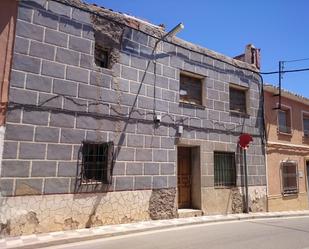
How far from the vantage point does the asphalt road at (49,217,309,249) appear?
6.72m

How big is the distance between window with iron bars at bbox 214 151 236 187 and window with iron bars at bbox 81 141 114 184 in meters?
4.33

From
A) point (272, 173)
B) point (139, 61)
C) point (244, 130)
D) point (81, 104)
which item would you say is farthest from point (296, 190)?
point (81, 104)

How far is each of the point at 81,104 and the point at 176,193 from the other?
4.06m

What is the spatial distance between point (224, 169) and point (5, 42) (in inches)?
320

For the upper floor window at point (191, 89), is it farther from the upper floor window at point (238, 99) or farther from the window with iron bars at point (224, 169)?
the window with iron bars at point (224, 169)

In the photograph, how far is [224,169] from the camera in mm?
11797

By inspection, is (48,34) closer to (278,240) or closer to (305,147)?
(278,240)

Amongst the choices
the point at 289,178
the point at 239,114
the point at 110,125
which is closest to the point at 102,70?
the point at 110,125

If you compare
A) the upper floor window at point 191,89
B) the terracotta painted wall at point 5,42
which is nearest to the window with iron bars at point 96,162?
the terracotta painted wall at point 5,42

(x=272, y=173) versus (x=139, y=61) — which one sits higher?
(x=139, y=61)

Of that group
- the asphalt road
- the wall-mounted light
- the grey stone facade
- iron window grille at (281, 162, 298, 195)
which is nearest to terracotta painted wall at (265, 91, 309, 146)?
iron window grille at (281, 162, 298, 195)

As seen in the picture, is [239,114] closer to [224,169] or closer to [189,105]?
[224,169]

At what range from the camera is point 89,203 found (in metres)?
8.30

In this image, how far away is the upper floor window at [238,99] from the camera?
12750 mm
